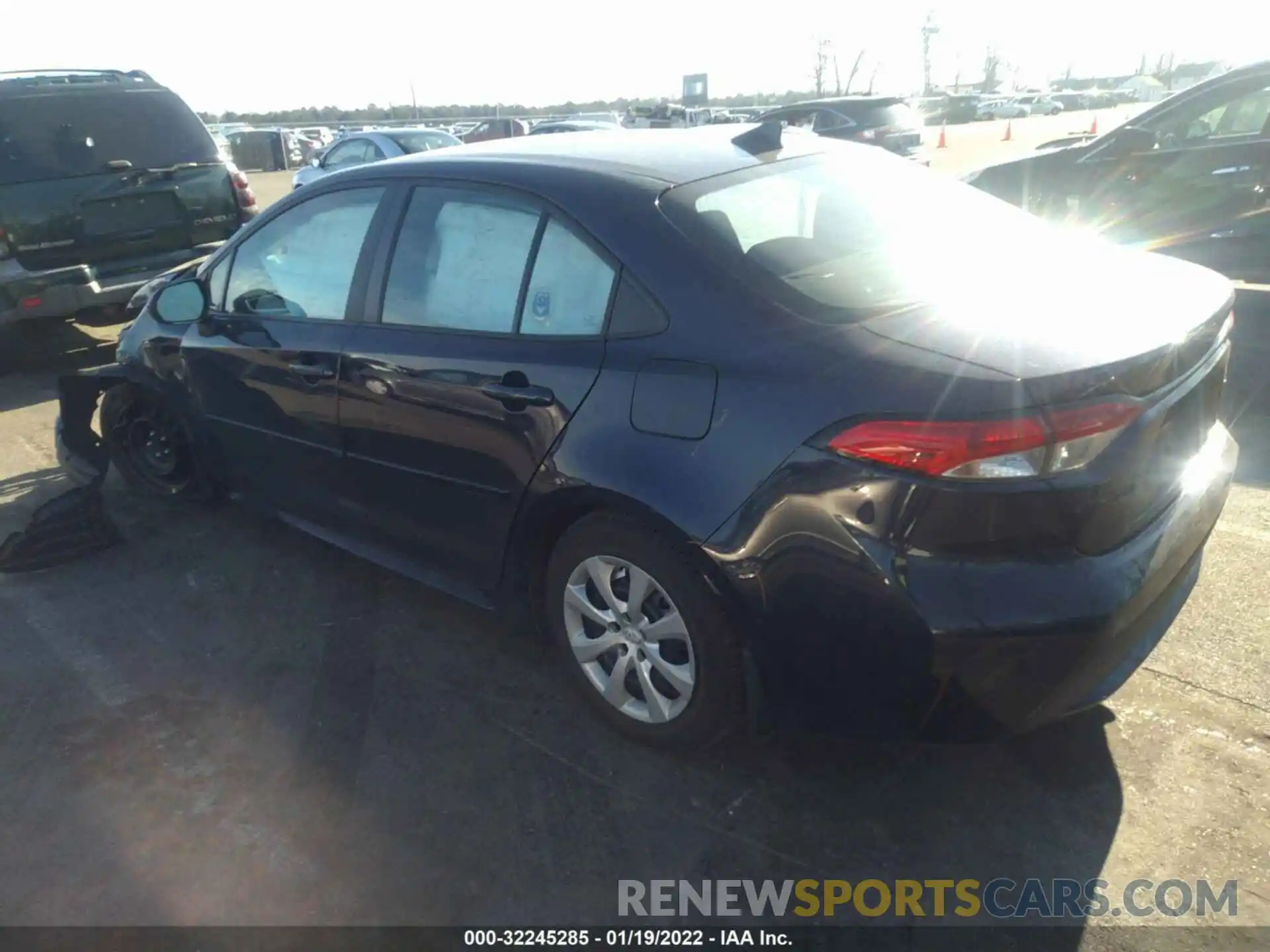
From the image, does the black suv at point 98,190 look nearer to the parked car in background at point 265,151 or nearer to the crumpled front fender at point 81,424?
the crumpled front fender at point 81,424

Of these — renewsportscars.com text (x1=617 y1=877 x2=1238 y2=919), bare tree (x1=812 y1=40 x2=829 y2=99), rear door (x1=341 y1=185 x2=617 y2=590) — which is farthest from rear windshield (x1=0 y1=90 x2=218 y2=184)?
bare tree (x1=812 y1=40 x2=829 y2=99)

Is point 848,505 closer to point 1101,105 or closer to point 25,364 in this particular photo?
point 25,364

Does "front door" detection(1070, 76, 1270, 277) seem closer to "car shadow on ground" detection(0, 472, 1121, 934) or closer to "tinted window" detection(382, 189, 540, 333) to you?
"car shadow on ground" detection(0, 472, 1121, 934)

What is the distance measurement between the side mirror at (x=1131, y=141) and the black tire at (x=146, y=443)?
635 cm

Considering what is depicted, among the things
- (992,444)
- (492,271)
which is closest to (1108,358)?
(992,444)

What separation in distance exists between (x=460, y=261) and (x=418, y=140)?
11.6m

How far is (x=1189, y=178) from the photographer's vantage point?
274 inches

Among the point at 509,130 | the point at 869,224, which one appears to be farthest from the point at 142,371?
the point at 509,130

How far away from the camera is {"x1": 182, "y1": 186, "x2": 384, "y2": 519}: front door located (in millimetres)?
3654

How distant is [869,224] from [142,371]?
3410mm

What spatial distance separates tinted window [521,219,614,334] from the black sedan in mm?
11

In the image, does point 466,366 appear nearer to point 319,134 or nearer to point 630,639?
point 630,639

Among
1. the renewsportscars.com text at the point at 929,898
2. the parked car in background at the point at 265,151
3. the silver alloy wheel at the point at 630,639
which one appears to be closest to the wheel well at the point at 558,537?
the silver alloy wheel at the point at 630,639

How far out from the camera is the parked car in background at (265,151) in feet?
116
